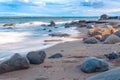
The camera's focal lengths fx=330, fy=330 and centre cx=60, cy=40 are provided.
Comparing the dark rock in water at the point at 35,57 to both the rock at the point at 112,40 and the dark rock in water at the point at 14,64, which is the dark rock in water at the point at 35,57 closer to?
the dark rock in water at the point at 14,64

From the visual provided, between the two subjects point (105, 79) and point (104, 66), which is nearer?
point (105, 79)

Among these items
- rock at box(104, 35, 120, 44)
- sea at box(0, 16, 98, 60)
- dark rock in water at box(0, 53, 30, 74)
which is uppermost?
dark rock in water at box(0, 53, 30, 74)

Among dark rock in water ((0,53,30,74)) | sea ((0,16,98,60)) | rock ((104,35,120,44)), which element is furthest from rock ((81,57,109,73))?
rock ((104,35,120,44))

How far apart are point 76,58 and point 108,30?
14.7 metres

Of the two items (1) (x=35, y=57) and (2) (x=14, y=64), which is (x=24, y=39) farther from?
(2) (x=14, y=64)

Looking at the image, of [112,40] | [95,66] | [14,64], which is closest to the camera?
[95,66]

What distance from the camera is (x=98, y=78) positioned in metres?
7.14

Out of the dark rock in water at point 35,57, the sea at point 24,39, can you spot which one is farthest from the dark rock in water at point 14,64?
the sea at point 24,39

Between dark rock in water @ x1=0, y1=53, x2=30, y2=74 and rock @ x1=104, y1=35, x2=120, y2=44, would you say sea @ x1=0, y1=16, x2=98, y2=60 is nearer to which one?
dark rock in water @ x1=0, y1=53, x2=30, y2=74

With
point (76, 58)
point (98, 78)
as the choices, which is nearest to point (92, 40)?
point (76, 58)

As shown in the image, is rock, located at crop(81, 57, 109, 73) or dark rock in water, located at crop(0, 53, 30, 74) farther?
dark rock in water, located at crop(0, 53, 30, 74)

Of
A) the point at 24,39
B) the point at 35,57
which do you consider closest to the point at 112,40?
the point at 35,57

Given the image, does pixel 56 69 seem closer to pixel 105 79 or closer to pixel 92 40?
pixel 105 79

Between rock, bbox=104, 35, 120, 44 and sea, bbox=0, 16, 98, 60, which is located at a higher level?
rock, bbox=104, 35, 120, 44
